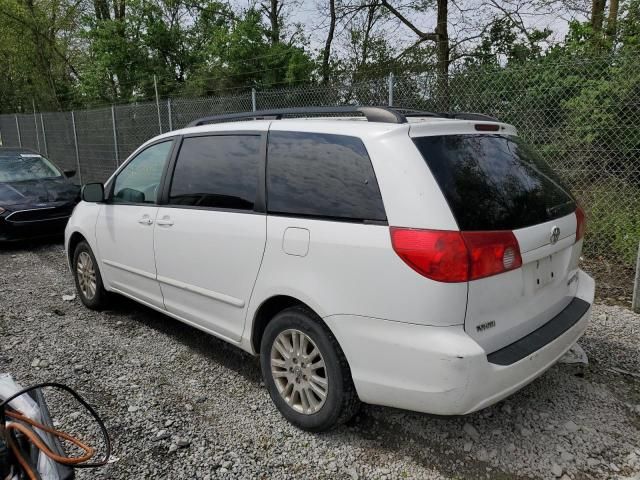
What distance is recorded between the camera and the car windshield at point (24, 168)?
26.4ft

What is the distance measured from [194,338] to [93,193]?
1.50m

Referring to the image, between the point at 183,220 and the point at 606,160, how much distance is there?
4565 millimetres

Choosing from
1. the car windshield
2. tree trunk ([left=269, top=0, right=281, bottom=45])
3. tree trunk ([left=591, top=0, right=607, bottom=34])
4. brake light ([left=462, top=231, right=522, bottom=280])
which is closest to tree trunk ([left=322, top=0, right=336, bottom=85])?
tree trunk ([left=269, top=0, right=281, bottom=45])

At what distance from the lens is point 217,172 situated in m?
3.31

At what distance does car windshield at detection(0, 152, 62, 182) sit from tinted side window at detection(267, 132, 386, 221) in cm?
679

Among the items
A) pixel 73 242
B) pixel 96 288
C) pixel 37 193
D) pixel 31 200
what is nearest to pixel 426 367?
pixel 96 288

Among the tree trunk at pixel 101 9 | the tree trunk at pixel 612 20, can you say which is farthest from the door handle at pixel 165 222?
the tree trunk at pixel 101 9

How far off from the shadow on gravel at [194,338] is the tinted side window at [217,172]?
119 centimetres

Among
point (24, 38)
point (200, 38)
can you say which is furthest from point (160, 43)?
point (24, 38)

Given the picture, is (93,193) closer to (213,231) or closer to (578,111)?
(213,231)

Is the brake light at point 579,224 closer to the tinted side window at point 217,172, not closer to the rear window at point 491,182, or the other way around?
the rear window at point 491,182

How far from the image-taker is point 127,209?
405 centimetres

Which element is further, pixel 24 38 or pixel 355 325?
pixel 24 38

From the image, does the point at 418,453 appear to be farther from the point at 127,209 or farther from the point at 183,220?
the point at 127,209
